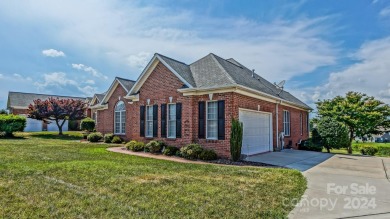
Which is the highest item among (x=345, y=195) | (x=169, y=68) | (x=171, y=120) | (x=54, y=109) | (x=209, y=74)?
(x=169, y=68)

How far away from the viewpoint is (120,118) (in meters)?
23.0

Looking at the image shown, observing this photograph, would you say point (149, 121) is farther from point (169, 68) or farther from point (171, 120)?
point (169, 68)

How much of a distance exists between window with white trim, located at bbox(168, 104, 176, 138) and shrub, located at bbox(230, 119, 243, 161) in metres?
4.25

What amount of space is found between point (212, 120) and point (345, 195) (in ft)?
25.7

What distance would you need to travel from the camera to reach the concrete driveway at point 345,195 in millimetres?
5203

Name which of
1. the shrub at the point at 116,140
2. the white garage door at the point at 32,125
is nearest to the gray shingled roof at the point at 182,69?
the shrub at the point at 116,140

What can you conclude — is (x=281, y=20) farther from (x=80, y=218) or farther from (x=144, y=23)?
(x=80, y=218)

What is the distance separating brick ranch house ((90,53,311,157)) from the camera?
43.4 feet

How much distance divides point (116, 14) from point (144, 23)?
157cm

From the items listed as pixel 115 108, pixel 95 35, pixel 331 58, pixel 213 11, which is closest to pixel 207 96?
pixel 213 11

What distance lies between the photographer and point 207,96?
13.8 meters

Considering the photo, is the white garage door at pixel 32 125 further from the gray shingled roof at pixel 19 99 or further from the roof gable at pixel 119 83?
the roof gable at pixel 119 83

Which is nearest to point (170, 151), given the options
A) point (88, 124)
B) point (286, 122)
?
point (286, 122)

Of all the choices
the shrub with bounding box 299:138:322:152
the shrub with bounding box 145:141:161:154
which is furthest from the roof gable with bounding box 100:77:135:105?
the shrub with bounding box 299:138:322:152
